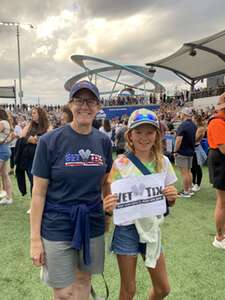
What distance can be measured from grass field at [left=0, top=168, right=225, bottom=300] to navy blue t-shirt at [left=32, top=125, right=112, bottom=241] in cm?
149

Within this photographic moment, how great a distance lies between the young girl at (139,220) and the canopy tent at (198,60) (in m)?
21.4

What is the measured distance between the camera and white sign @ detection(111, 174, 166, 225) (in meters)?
2.15

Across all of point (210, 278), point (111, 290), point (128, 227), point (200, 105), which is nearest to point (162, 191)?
point (128, 227)

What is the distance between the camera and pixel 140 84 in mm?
62281

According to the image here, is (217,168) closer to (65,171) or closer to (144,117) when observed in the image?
(144,117)

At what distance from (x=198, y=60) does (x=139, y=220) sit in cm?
3130

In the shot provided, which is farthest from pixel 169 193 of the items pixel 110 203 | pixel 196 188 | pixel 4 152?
pixel 196 188

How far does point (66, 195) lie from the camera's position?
2.06 meters

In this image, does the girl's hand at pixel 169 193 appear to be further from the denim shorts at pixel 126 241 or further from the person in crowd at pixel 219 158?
the person in crowd at pixel 219 158

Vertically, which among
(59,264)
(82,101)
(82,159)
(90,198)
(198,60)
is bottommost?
(59,264)

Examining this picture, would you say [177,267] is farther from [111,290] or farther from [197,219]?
[197,219]

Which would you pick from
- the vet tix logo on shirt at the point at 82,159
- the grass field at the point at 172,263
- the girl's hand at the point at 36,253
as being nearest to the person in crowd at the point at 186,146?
the grass field at the point at 172,263

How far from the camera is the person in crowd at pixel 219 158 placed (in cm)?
392

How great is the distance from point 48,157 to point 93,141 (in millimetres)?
315
